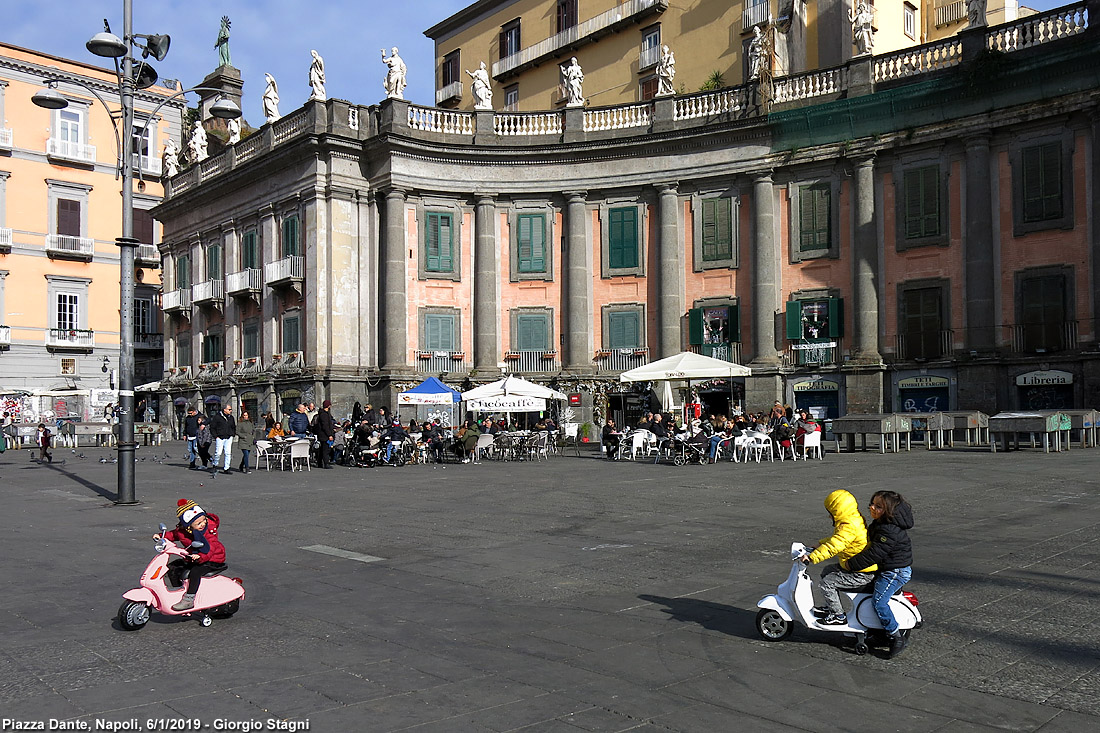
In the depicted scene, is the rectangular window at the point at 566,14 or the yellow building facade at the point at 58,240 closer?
the rectangular window at the point at 566,14

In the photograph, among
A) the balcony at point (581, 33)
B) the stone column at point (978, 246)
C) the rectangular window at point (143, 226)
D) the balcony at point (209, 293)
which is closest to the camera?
the stone column at point (978, 246)

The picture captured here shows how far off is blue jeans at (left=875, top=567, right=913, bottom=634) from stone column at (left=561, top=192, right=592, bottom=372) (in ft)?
91.9

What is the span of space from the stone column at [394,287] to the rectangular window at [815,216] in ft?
45.0

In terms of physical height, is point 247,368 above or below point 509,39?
below

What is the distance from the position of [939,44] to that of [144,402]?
128 feet

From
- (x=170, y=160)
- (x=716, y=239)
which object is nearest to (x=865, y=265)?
(x=716, y=239)

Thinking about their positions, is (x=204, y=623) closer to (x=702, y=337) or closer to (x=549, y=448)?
(x=549, y=448)

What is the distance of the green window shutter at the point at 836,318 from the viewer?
1219 inches

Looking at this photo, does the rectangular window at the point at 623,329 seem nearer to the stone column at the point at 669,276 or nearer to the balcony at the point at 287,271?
the stone column at the point at 669,276

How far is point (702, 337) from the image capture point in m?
33.1

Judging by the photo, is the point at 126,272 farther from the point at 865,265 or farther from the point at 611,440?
the point at 865,265

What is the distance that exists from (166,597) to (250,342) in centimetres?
3250

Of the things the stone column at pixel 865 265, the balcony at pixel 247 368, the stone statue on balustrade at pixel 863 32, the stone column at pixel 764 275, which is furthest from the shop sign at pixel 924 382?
the balcony at pixel 247 368

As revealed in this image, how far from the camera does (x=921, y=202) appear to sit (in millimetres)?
29750
